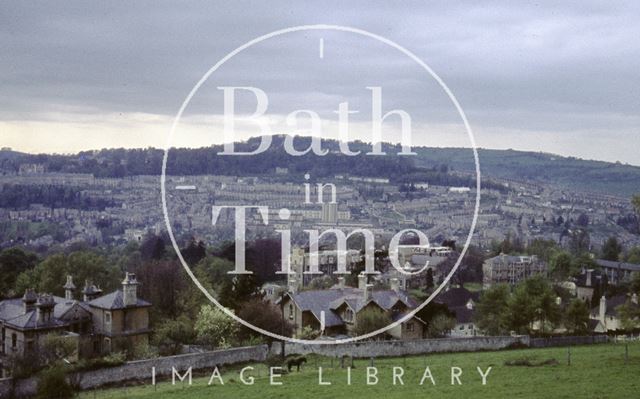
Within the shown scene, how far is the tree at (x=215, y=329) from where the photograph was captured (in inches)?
834

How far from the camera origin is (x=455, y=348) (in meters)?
20.6

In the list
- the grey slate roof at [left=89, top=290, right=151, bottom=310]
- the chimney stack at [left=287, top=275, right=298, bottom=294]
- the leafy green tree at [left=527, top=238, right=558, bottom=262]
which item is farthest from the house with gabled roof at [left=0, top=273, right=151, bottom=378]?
the leafy green tree at [left=527, top=238, right=558, bottom=262]

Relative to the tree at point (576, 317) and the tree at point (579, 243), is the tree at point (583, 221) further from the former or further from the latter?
the tree at point (576, 317)

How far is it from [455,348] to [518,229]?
222ft

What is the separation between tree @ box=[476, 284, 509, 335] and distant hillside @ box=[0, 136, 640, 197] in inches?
767

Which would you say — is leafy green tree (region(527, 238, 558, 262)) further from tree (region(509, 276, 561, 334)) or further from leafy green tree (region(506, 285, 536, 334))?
leafy green tree (region(506, 285, 536, 334))

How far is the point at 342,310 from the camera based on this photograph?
938 inches

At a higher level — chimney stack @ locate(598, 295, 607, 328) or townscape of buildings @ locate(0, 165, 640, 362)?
townscape of buildings @ locate(0, 165, 640, 362)

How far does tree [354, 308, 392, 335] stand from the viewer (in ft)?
72.1

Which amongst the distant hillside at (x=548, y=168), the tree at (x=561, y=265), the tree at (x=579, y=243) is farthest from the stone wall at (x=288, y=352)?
the distant hillside at (x=548, y=168)

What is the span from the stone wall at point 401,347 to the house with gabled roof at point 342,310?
9.05 feet

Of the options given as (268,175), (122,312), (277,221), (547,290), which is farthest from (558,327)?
(268,175)

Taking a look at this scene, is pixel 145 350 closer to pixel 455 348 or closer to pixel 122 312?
pixel 122 312

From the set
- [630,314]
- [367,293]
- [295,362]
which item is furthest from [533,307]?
[295,362]
